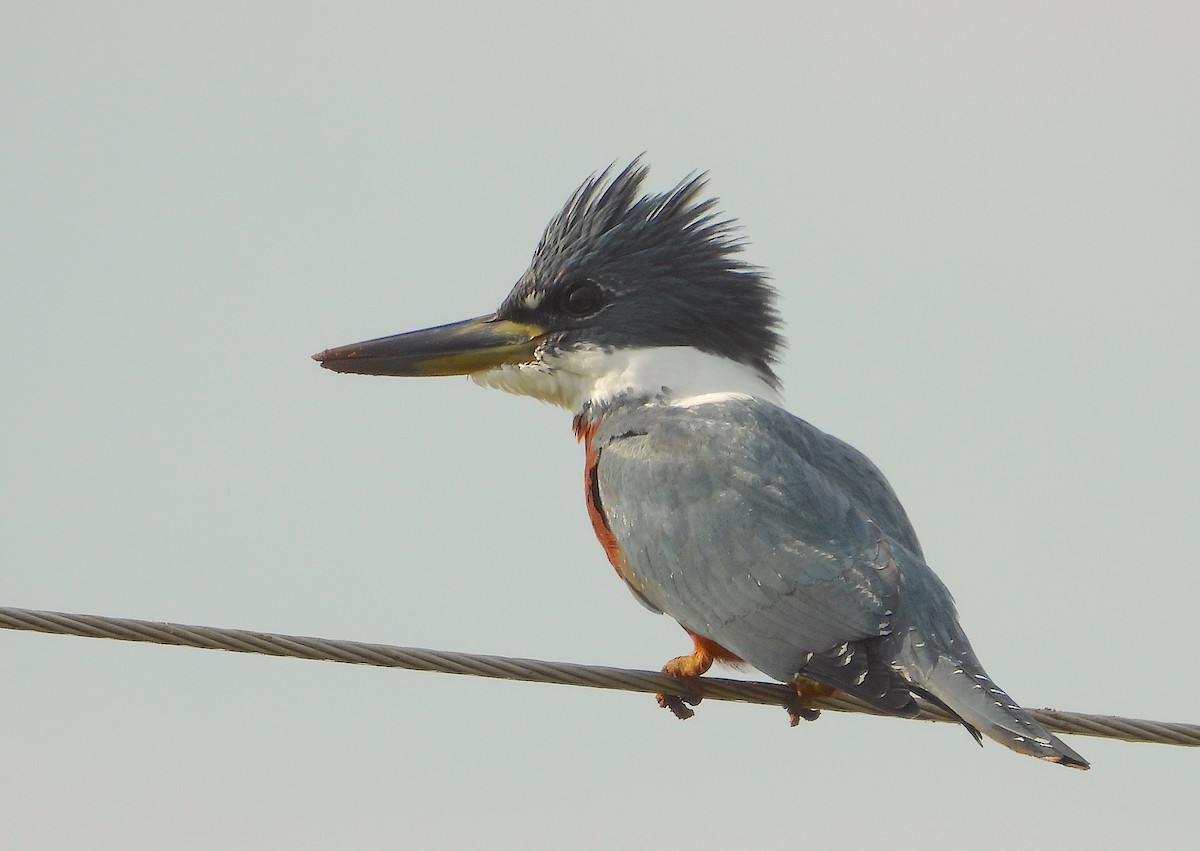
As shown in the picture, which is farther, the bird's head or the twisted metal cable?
the bird's head

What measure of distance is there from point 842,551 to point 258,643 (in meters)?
1.98

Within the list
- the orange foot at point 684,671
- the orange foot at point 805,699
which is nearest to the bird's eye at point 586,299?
the orange foot at point 684,671

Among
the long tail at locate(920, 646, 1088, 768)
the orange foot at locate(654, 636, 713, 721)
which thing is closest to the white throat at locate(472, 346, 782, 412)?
the orange foot at locate(654, 636, 713, 721)

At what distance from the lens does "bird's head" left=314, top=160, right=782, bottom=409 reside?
6617mm

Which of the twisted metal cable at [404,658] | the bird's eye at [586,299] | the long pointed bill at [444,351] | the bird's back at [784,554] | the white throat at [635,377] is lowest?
the twisted metal cable at [404,658]

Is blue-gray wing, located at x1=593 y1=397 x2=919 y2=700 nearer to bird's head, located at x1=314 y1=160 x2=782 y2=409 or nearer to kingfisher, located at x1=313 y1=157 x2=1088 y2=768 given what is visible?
kingfisher, located at x1=313 y1=157 x2=1088 y2=768

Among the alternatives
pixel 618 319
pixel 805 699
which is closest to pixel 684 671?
pixel 805 699

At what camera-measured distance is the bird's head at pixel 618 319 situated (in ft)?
21.7

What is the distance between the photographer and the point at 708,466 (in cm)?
573

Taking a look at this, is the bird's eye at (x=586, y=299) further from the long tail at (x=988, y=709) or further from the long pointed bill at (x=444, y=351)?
the long tail at (x=988, y=709)

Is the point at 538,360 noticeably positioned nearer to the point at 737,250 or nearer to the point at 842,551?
the point at 737,250

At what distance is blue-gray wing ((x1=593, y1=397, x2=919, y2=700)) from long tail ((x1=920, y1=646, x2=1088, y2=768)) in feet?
0.82

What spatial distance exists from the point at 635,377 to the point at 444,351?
93 centimetres

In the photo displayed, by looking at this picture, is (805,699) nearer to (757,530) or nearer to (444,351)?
(757,530)
